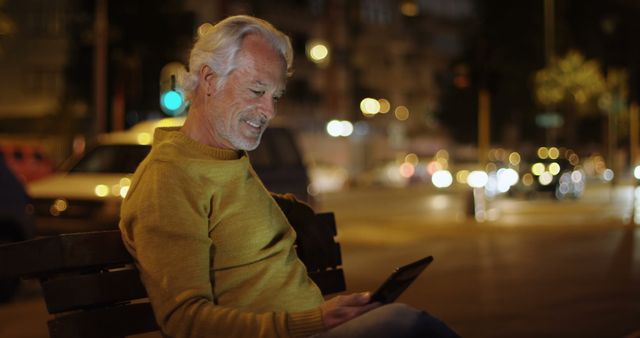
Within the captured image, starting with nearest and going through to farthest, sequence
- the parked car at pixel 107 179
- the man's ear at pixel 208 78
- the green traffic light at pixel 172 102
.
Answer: the man's ear at pixel 208 78, the parked car at pixel 107 179, the green traffic light at pixel 172 102

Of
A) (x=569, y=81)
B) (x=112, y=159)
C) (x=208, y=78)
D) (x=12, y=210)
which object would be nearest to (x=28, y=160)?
(x=112, y=159)

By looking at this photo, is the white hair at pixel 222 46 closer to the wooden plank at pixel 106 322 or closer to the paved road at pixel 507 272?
the wooden plank at pixel 106 322

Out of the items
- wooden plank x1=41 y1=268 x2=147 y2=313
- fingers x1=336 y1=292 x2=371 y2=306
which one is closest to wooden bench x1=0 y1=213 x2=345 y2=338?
wooden plank x1=41 y1=268 x2=147 y2=313

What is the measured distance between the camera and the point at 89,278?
366cm

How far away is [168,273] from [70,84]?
49.6m

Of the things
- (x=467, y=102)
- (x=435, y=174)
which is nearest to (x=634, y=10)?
(x=435, y=174)

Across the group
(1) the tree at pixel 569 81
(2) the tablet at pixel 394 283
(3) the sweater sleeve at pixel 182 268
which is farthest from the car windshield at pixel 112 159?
(1) the tree at pixel 569 81

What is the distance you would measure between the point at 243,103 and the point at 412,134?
82.5m

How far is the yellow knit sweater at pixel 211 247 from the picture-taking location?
3203 millimetres

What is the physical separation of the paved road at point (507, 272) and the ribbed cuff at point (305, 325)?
17.4ft

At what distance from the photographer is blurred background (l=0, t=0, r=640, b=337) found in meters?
12.0

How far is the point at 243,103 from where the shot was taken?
3.62 meters

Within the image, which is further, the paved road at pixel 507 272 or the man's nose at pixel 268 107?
the paved road at pixel 507 272

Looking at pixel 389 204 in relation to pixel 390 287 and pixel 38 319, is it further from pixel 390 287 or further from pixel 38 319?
pixel 390 287
